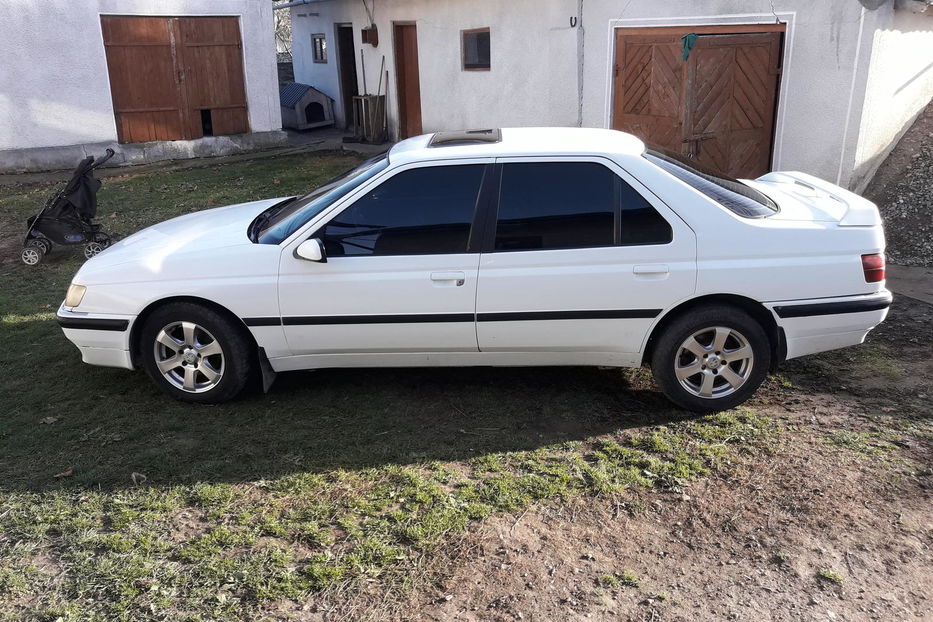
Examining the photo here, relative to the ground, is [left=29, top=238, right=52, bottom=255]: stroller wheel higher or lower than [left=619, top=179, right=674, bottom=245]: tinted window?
lower

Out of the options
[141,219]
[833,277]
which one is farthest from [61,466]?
[141,219]

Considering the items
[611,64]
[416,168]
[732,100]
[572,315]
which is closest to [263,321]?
[416,168]

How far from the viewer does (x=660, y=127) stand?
10.0 metres

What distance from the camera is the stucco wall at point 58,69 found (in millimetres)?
13297

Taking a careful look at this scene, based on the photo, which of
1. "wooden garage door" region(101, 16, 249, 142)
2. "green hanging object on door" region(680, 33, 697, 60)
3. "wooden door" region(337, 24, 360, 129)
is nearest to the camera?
"green hanging object on door" region(680, 33, 697, 60)

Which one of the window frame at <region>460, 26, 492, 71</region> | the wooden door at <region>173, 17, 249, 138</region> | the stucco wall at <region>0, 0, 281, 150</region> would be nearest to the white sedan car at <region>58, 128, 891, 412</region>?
the window frame at <region>460, 26, 492, 71</region>

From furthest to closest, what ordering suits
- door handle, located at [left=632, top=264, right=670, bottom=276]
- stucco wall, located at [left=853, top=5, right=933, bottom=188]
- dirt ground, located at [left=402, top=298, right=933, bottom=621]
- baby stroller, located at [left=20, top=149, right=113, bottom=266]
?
stucco wall, located at [left=853, top=5, right=933, bottom=188], baby stroller, located at [left=20, top=149, right=113, bottom=266], door handle, located at [left=632, top=264, right=670, bottom=276], dirt ground, located at [left=402, top=298, right=933, bottom=621]

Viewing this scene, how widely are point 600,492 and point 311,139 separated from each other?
49.5ft

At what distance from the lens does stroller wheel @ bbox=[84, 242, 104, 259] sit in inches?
A: 335

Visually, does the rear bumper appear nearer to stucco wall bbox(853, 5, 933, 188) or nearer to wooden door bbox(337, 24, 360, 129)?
stucco wall bbox(853, 5, 933, 188)

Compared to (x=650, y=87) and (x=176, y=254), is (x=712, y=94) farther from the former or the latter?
(x=176, y=254)

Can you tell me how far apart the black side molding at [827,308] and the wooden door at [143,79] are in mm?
13325

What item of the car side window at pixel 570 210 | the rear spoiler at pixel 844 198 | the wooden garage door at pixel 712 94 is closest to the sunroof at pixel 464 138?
the car side window at pixel 570 210

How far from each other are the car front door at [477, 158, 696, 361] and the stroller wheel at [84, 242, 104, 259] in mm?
5606
